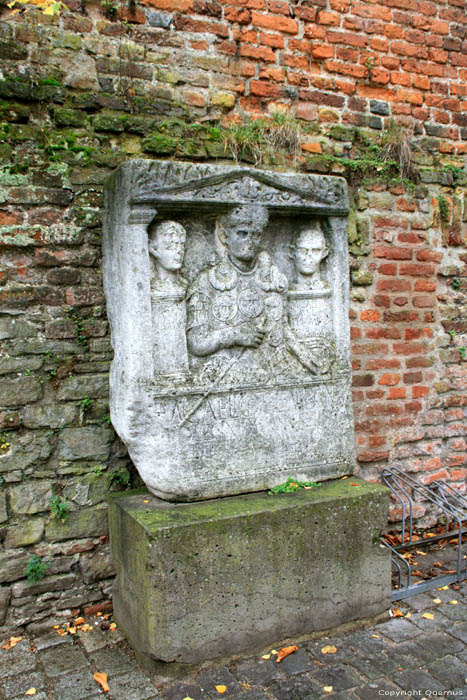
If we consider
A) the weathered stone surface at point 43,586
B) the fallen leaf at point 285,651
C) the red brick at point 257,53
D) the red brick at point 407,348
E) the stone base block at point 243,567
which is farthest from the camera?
the red brick at point 407,348

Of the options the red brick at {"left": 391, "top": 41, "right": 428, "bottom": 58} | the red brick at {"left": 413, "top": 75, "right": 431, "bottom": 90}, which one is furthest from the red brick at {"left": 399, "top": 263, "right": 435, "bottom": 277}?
the red brick at {"left": 391, "top": 41, "right": 428, "bottom": 58}

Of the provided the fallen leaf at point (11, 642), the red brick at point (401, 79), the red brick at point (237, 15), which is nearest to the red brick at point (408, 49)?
the red brick at point (401, 79)

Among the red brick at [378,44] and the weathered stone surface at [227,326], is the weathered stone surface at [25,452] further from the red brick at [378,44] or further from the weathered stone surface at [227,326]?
the red brick at [378,44]

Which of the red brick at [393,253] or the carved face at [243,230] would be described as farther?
the red brick at [393,253]

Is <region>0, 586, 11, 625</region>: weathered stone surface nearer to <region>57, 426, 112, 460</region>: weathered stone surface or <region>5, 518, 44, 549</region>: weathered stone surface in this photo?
<region>5, 518, 44, 549</region>: weathered stone surface

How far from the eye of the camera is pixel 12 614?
3039 mm

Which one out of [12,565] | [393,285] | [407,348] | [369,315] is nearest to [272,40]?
[393,285]

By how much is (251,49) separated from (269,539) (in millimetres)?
2893

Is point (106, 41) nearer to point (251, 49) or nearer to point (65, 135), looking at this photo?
point (65, 135)

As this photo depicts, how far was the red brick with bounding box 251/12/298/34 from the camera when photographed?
12.2ft

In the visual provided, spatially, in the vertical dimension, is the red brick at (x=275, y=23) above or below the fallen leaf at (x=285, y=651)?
above

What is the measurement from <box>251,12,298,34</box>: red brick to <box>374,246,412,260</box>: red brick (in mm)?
1506

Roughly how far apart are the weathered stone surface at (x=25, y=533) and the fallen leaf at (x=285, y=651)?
1345mm

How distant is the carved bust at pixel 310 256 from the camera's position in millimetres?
3148
